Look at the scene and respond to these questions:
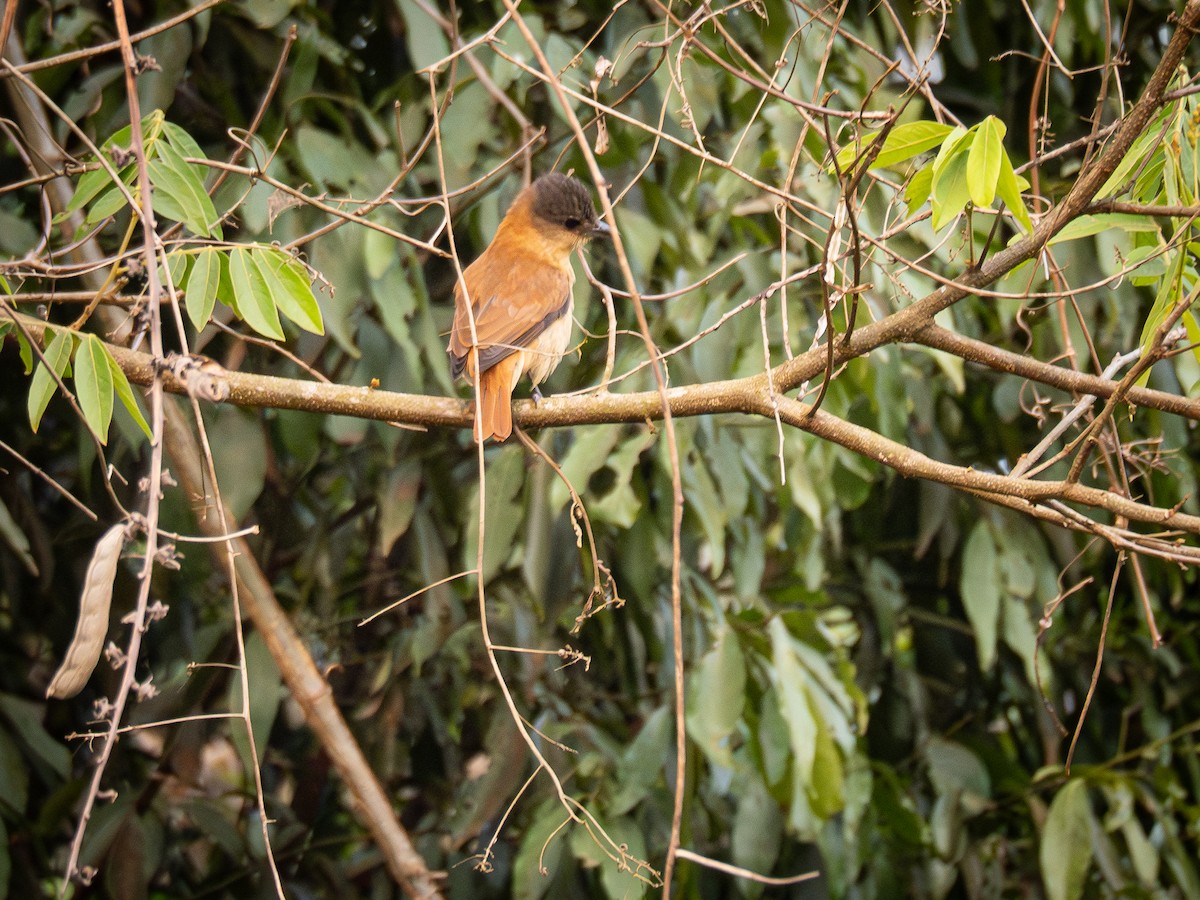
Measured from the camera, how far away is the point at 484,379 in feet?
9.89

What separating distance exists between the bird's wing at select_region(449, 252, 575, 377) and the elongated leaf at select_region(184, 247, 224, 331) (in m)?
1.28

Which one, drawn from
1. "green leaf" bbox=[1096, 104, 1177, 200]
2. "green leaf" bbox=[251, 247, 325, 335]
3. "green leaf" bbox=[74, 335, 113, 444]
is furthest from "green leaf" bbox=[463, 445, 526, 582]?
"green leaf" bbox=[1096, 104, 1177, 200]

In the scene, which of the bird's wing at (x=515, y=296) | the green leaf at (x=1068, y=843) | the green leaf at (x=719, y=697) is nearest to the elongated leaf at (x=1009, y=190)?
the green leaf at (x=719, y=697)

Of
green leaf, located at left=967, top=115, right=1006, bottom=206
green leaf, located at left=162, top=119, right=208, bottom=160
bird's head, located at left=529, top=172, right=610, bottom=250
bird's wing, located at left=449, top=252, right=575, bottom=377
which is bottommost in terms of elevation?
bird's wing, located at left=449, top=252, right=575, bottom=377

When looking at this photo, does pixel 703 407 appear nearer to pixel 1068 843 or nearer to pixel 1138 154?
pixel 1138 154

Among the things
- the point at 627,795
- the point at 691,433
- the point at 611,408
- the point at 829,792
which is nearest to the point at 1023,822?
the point at 829,792

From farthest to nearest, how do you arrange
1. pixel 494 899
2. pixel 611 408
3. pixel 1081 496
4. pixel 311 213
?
1. pixel 494 899
2. pixel 311 213
3. pixel 611 408
4. pixel 1081 496

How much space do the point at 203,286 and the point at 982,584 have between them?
2.45m

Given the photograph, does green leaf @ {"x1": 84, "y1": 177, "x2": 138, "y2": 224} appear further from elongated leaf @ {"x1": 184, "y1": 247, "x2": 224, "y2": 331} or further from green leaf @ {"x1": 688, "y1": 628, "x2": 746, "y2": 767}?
green leaf @ {"x1": 688, "y1": 628, "x2": 746, "y2": 767}

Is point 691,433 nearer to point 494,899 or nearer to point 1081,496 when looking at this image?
point 1081,496

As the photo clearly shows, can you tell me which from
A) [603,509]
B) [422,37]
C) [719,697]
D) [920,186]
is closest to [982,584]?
[719,697]

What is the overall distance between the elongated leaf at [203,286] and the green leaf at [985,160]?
3.87ft

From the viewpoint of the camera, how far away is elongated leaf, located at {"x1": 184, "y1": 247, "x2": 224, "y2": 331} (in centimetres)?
195

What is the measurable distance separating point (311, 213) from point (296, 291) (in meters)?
1.20
